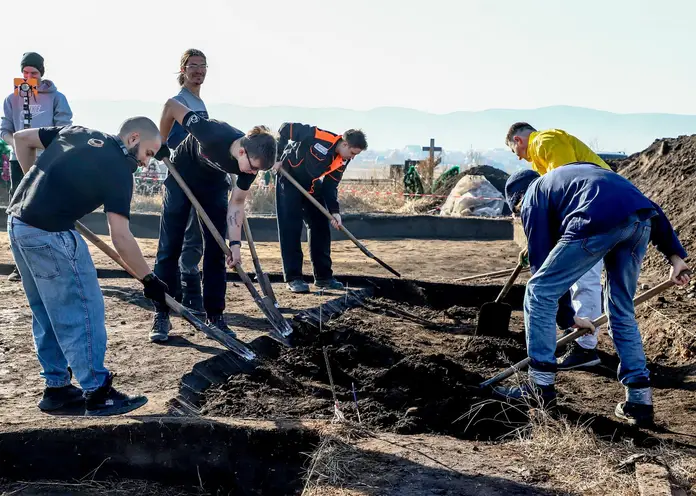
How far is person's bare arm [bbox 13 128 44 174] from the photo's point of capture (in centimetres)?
405

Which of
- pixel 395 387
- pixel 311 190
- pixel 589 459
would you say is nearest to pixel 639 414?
pixel 589 459

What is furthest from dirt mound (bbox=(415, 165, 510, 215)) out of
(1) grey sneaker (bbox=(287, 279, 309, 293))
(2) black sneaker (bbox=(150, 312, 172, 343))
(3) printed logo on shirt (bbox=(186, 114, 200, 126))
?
(3) printed logo on shirt (bbox=(186, 114, 200, 126))

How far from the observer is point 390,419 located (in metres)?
4.23

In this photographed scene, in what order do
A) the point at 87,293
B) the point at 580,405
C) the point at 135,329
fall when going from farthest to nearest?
the point at 135,329 → the point at 580,405 → the point at 87,293

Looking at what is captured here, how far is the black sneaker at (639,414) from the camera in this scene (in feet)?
14.1

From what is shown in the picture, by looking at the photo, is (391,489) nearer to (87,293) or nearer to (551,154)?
(87,293)

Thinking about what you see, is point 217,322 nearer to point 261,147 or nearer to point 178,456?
point 261,147

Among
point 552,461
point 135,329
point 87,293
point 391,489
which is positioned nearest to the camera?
point 391,489

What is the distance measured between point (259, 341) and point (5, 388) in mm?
1705

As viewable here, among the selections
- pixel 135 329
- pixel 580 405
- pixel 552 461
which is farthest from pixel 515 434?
pixel 135 329

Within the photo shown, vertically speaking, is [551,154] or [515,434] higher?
[551,154]

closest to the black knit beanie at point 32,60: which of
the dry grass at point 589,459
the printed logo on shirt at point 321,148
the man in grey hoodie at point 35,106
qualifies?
the man in grey hoodie at point 35,106

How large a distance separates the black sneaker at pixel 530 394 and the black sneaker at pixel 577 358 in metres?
1.03

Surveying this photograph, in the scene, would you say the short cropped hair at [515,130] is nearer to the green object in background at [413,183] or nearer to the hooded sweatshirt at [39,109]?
the hooded sweatshirt at [39,109]
